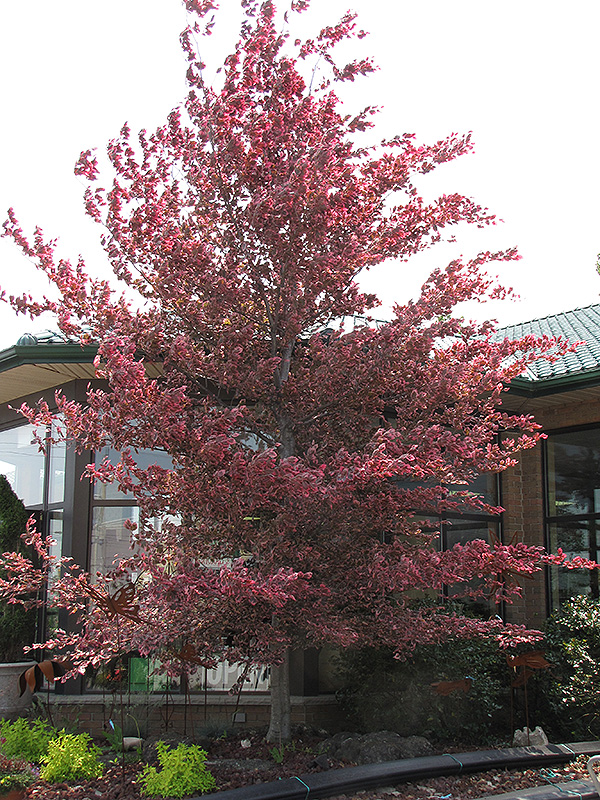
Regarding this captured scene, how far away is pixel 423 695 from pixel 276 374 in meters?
3.08

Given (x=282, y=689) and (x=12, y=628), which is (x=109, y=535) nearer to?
(x=12, y=628)

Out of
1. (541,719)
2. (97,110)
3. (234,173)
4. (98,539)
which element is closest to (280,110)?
(234,173)

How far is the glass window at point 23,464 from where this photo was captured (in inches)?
344

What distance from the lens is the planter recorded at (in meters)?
7.47

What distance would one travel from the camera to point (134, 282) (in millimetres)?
6355

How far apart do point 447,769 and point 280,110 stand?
5.09 meters

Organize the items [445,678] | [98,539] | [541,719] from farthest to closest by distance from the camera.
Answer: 1. [98,539]
2. [541,719]
3. [445,678]

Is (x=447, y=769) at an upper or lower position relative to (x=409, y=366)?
lower

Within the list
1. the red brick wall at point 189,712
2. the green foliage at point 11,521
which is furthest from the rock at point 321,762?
the green foliage at point 11,521

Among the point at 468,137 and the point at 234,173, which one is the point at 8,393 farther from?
the point at 468,137

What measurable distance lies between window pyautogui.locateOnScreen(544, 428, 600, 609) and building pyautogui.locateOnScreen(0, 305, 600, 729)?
1 cm

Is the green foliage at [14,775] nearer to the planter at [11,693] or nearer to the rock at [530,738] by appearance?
the planter at [11,693]

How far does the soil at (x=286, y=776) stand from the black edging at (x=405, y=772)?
0.19ft

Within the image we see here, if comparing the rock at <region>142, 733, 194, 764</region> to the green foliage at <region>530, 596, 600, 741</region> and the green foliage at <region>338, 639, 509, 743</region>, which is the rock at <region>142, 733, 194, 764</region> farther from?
the green foliage at <region>530, 596, 600, 741</region>
